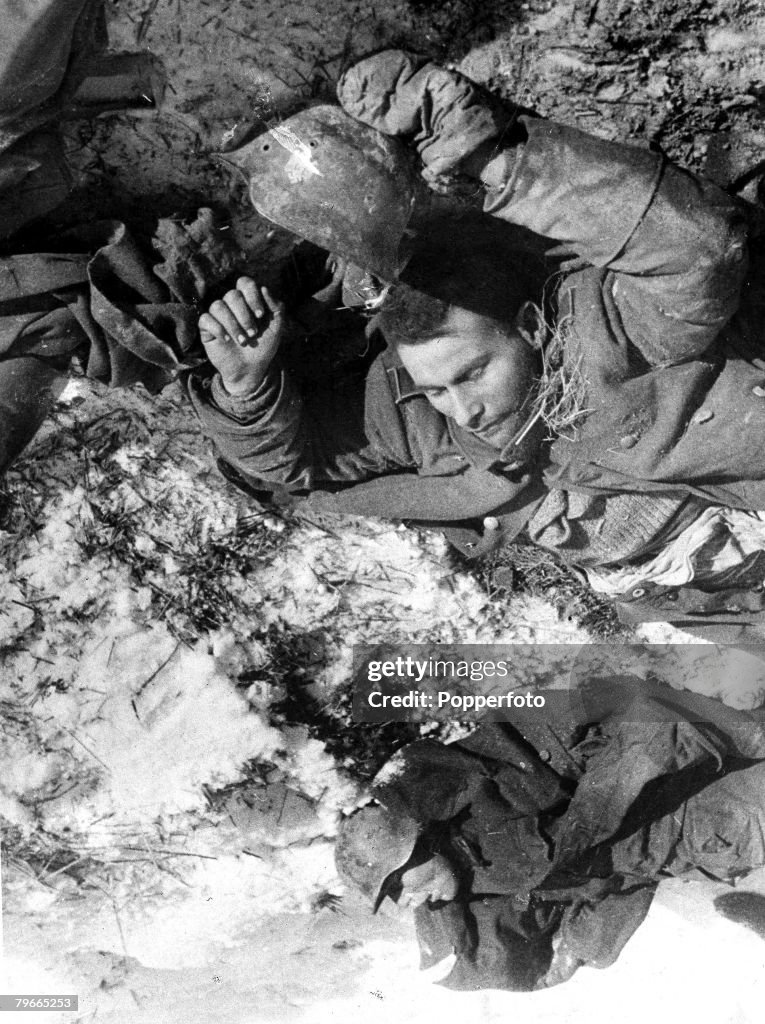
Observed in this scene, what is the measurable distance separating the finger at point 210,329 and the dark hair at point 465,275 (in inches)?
14.3

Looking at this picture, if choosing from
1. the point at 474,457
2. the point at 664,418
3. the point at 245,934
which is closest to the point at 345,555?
the point at 474,457

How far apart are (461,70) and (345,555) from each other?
1219 mm

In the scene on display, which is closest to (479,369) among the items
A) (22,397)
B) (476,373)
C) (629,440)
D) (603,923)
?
(476,373)

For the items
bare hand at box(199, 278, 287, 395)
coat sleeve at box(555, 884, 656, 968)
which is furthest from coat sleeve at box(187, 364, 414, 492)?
coat sleeve at box(555, 884, 656, 968)

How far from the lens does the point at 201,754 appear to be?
8.34 feet

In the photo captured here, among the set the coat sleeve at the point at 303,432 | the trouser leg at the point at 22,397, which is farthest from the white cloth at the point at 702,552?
the trouser leg at the point at 22,397

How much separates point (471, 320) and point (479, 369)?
0.35ft

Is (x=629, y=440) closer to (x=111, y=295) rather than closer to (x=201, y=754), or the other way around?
(x=111, y=295)

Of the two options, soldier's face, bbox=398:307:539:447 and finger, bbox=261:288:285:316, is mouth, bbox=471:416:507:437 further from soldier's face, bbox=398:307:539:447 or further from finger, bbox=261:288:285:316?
finger, bbox=261:288:285:316

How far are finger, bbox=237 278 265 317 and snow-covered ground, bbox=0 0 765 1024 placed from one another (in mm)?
520

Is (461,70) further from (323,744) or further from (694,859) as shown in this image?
(694,859)

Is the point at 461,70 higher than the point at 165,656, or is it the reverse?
the point at 461,70

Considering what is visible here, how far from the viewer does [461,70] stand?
5.98ft

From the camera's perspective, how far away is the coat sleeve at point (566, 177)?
1.70m
